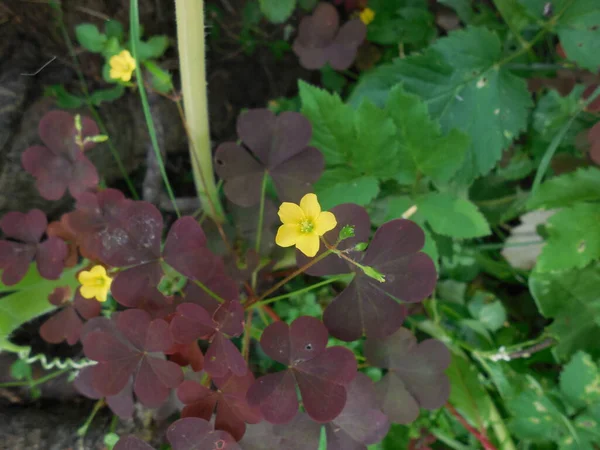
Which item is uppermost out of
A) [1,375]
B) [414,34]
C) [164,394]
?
[414,34]

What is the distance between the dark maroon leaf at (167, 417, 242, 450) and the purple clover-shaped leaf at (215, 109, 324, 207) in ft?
1.85

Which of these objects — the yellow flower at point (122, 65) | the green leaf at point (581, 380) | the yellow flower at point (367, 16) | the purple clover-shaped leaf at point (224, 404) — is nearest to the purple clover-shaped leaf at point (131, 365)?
the purple clover-shaped leaf at point (224, 404)

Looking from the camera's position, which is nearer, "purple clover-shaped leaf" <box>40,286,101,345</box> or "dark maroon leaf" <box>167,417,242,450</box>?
"dark maroon leaf" <box>167,417,242,450</box>

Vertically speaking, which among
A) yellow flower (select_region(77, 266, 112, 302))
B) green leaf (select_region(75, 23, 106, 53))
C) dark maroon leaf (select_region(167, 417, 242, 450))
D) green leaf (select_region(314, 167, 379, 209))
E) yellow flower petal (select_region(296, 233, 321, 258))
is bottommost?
dark maroon leaf (select_region(167, 417, 242, 450))

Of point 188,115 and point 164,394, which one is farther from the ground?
point 188,115

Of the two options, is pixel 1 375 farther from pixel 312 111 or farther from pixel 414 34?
pixel 414 34

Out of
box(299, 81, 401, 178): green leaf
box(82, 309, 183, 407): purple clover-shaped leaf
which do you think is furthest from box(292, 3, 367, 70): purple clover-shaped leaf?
box(82, 309, 183, 407): purple clover-shaped leaf

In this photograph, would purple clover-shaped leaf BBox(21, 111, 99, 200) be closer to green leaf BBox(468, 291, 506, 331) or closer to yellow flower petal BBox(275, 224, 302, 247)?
yellow flower petal BBox(275, 224, 302, 247)

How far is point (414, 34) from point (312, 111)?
651mm

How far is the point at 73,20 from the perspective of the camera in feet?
5.15

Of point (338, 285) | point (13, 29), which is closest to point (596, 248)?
point (338, 285)

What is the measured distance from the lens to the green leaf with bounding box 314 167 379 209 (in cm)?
127

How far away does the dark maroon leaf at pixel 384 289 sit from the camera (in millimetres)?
1067

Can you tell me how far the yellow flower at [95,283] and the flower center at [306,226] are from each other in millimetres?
558
